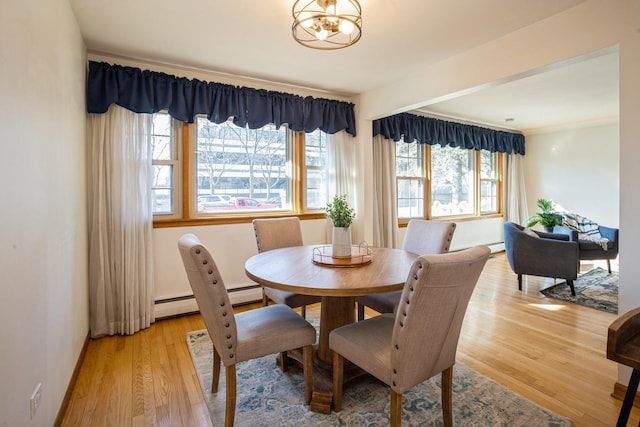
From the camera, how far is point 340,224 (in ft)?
7.04

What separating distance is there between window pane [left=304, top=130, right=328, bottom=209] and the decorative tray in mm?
1591

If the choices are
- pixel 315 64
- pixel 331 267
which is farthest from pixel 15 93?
pixel 315 64

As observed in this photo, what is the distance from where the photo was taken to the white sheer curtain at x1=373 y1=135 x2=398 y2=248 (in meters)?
4.41

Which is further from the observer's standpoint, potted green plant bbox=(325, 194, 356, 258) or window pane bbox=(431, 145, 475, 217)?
window pane bbox=(431, 145, 475, 217)

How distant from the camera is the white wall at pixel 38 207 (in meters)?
1.14

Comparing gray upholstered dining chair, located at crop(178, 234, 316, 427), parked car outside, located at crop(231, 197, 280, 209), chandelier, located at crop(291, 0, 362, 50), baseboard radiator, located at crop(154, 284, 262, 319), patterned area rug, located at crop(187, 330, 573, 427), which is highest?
chandelier, located at crop(291, 0, 362, 50)

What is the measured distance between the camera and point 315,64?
3113mm

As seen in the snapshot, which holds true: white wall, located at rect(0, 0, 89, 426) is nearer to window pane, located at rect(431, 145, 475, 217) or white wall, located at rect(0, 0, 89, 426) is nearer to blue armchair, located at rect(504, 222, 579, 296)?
blue armchair, located at rect(504, 222, 579, 296)

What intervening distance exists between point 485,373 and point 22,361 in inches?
97.7

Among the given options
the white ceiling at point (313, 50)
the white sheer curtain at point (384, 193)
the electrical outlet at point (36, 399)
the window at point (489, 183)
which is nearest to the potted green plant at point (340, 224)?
the white ceiling at point (313, 50)

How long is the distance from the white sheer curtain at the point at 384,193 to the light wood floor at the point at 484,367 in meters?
1.44

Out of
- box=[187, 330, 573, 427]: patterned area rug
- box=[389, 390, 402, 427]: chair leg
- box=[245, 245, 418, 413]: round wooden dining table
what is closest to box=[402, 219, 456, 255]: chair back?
box=[245, 245, 418, 413]: round wooden dining table

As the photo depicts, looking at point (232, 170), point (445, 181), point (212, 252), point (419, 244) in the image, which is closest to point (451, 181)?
point (445, 181)

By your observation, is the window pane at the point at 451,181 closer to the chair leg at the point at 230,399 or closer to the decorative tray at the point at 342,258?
the decorative tray at the point at 342,258
